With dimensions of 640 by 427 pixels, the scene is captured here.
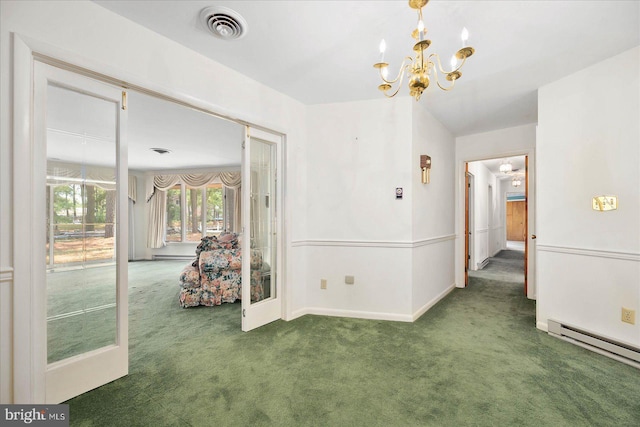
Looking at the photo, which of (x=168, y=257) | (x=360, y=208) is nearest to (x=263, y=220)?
(x=360, y=208)

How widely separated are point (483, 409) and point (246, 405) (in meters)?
1.47

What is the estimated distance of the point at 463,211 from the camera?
4.71 meters

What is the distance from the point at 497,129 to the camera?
4379 mm

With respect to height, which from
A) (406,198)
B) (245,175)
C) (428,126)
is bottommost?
(406,198)

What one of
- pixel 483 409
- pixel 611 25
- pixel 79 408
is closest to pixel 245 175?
pixel 79 408

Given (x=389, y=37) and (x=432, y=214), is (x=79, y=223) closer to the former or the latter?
(x=389, y=37)

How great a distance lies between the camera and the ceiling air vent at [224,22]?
1.89 metres

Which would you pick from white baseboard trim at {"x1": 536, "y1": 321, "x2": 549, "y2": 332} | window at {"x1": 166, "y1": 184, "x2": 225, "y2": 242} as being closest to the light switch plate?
white baseboard trim at {"x1": 536, "y1": 321, "x2": 549, "y2": 332}

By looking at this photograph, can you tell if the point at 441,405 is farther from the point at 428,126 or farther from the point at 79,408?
the point at 428,126

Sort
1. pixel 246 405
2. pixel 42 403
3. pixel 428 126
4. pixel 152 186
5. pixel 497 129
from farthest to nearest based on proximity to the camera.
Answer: pixel 152 186 < pixel 497 129 < pixel 428 126 < pixel 246 405 < pixel 42 403

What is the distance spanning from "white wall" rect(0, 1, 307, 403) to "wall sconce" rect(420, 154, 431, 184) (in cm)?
160

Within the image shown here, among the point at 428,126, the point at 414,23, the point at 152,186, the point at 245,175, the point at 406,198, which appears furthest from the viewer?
the point at 152,186

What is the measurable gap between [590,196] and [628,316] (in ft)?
3.52

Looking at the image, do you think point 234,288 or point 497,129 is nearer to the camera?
point 234,288
